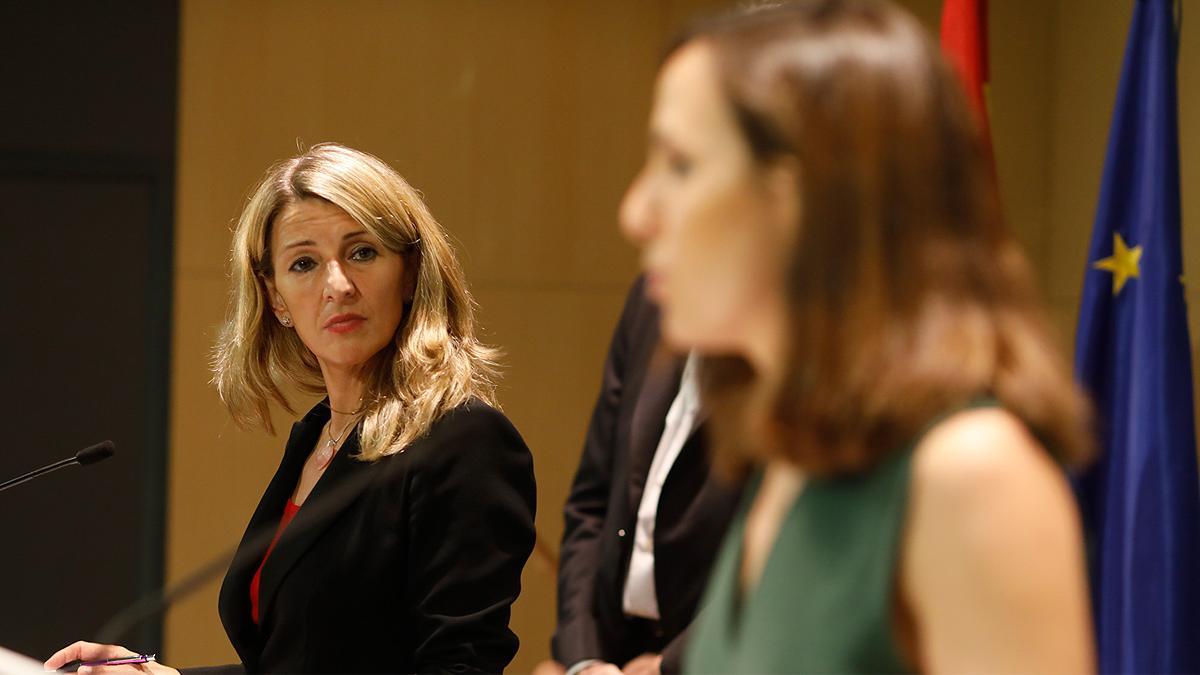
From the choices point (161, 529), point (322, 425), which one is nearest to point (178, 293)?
point (161, 529)

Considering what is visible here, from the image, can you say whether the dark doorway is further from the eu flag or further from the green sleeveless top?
the green sleeveless top

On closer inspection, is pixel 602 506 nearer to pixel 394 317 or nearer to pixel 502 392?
pixel 394 317

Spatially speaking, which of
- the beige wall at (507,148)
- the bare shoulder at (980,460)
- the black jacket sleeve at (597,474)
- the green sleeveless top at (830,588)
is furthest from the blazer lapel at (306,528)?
the beige wall at (507,148)

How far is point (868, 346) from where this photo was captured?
0.63 metres

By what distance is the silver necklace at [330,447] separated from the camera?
6.49 feet

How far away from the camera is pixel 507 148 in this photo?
402 cm

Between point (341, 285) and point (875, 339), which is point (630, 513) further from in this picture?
point (875, 339)

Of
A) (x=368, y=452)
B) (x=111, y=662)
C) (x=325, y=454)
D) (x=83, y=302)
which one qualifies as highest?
(x=368, y=452)

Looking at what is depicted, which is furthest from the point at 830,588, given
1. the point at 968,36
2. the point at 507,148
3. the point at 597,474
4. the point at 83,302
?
the point at 83,302

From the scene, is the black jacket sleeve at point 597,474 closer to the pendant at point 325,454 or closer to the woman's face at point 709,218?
the pendant at point 325,454

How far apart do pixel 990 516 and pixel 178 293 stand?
142 inches

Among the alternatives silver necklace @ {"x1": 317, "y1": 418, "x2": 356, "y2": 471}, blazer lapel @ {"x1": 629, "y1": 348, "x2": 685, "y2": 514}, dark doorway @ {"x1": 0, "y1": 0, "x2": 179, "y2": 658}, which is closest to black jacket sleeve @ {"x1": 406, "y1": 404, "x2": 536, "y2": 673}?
blazer lapel @ {"x1": 629, "y1": 348, "x2": 685, "y2": 514}

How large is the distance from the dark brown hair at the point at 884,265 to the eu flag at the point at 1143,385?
1.59m

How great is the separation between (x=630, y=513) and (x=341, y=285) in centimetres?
54
